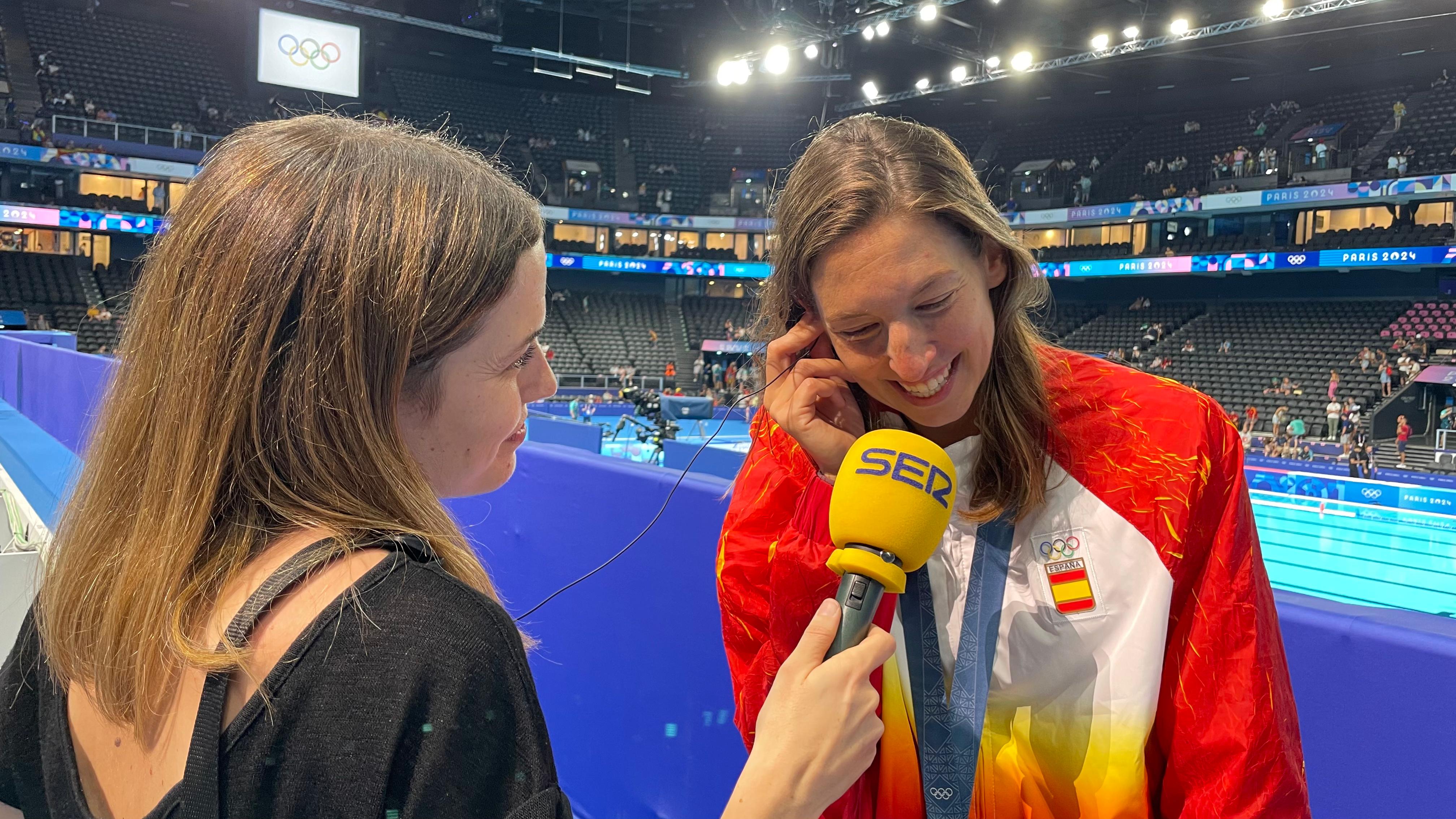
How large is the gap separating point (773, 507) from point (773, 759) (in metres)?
0.55

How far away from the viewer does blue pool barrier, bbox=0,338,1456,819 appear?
1060 millimetres

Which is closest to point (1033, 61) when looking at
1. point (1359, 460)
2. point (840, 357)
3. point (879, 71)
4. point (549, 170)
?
point (879, 71)

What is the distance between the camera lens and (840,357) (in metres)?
1.30

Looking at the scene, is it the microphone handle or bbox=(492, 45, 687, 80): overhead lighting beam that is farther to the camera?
bbox=(492, 45, 687, 80): overhead lighting beam

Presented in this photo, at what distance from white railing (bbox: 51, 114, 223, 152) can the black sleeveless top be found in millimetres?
26538

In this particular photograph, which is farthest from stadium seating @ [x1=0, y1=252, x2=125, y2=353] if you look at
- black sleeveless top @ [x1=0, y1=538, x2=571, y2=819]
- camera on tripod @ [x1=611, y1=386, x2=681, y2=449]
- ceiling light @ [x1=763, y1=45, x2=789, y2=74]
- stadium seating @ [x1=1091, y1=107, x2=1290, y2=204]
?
stadium seating @ [x1=1091, y1=107, x2=1290, y2=204]

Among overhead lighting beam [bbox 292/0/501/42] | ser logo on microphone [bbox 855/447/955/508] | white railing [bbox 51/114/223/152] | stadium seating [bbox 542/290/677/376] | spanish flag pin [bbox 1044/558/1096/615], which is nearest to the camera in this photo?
ser logo on microphone [bbox 855/447/955/508]

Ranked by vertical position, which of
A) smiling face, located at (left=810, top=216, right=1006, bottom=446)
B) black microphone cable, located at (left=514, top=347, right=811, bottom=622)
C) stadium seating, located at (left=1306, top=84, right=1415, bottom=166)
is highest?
stadium seating, located at (left=1306, top=84, right=1415, bottom=166)

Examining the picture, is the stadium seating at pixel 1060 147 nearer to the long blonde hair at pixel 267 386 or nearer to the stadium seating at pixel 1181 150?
the stadium seating at pixel 1181 150

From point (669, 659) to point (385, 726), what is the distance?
4.85 feet

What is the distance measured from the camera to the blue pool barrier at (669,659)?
106cm

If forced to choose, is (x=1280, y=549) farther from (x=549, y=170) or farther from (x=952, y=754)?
(x=549, y=170)

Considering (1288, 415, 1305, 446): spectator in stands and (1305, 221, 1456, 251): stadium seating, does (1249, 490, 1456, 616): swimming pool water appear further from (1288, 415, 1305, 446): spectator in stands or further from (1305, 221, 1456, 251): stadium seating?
(1305, 221, 1456, 251): stadium seating

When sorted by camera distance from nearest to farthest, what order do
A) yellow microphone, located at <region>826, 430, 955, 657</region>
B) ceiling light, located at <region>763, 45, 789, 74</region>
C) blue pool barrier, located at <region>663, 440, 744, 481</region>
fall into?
yellow microphone, located at <region>826, 430, 955, 657</region>, blue pool barrier, located at <region>663, 440, 744, 481</region>, ceiling light, located at <region>763, 45, 789, 74</region>
